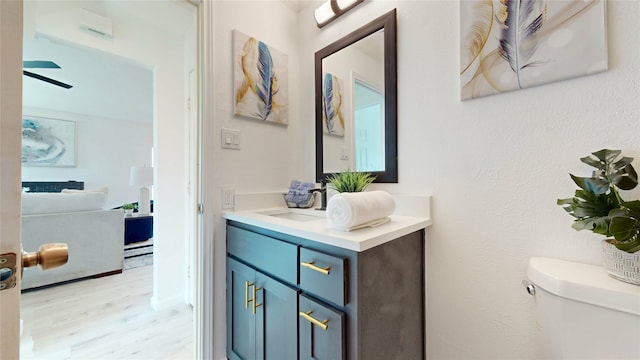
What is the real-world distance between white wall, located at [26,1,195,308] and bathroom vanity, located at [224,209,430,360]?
3.86 feet

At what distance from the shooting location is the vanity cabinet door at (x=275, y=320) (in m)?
0.98

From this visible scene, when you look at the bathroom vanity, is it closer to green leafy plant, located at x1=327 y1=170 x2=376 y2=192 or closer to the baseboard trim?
green leafy plant, located at x1=327 y1=170 x2=376 y2=192

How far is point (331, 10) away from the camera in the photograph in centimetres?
154

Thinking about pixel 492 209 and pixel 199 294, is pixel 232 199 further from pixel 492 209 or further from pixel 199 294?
pixel 492 209

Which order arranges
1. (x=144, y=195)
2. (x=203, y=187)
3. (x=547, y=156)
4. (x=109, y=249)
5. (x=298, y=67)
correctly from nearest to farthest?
(x=547, y=156) < (x=203, y=187) < (x=298, y=67) < (x=109, y=249) < (x=144, y=195)

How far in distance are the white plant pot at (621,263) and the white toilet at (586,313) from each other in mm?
17

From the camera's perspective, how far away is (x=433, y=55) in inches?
45.3

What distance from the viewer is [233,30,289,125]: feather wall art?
1.49 meters

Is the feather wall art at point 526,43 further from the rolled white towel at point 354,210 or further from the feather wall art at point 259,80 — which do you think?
the feather wall art at point 259,80

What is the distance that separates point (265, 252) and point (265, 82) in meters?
1.06

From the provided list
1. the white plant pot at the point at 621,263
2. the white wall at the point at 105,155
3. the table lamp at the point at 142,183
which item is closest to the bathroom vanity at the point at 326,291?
the white plant pot at the point at 621,263

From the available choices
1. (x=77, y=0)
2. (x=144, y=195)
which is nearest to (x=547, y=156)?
(x=77, y=0)

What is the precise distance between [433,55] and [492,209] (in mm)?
715

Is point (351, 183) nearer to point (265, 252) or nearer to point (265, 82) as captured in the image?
point (265, 252)
